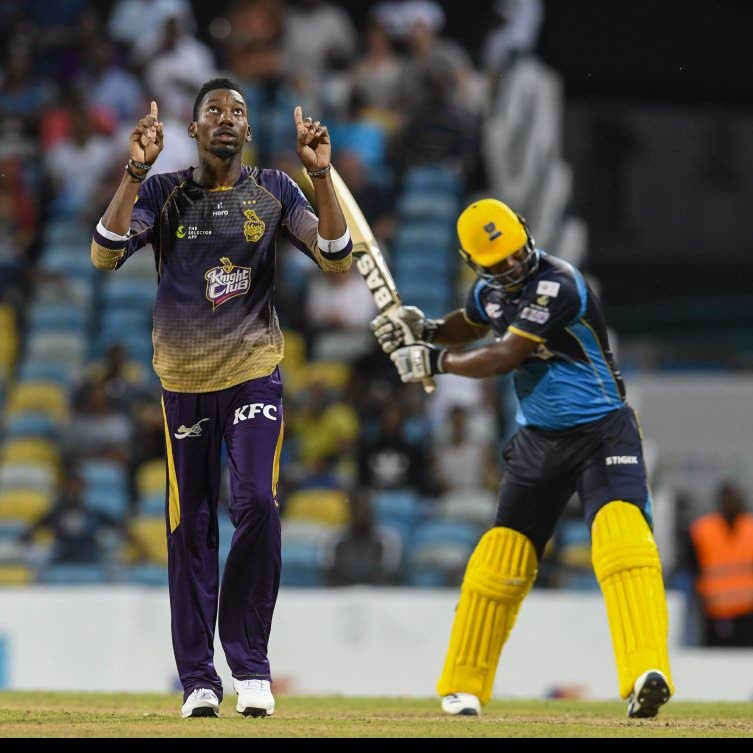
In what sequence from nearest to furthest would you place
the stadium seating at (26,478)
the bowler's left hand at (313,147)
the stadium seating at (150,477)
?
the bowler's left hand at (313,147)
the stadium seating at (150,477)
the stadium seating at (26,478)

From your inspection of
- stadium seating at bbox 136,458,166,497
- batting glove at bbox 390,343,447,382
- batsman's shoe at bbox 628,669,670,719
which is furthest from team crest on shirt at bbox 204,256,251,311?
stadium seating at bbox 136,458,166,497

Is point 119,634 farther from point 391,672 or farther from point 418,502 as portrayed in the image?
point 418,502

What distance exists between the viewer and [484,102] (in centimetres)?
1598

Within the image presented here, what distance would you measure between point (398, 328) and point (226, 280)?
1.11 meters

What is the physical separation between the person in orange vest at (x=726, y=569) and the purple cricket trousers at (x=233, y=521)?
17.3ft

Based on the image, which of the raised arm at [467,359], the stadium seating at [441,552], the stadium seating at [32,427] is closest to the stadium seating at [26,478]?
the stadium seating at [32,427]

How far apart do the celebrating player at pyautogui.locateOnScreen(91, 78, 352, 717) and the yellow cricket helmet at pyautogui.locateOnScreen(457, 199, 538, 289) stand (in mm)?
735

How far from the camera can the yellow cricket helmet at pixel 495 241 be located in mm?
6793

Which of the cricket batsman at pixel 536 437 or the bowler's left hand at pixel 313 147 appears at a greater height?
the bowler's left hand at pixel 313 147

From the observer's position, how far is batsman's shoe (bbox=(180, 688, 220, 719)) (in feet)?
20.5

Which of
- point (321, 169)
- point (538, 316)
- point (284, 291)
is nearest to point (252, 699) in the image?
point (538, 316)

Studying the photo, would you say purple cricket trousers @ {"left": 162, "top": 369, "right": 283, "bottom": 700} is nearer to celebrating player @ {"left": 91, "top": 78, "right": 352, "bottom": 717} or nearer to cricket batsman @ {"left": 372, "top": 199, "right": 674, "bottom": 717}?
celebrating player @ {"left": 91, "top": 78, "right": 352, "bottom": 717}

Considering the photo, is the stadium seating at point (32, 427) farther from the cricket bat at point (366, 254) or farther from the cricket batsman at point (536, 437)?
the cricket batsman at point (536, 437)

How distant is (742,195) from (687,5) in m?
2.26
